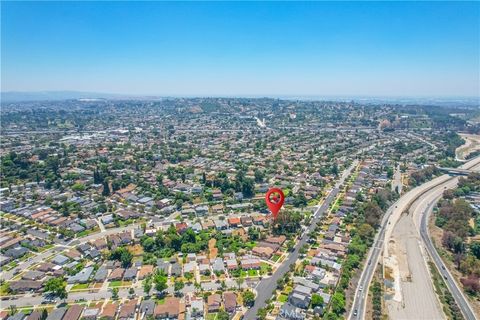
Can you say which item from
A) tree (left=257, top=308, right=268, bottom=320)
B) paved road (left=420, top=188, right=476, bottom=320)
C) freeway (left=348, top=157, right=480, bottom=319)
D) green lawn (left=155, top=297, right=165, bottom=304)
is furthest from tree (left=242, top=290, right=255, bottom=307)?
paved road (left=420, top=188, right=476, bottom=320)

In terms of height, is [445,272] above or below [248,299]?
below

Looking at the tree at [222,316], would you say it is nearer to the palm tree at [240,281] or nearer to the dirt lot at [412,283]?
the palm tree at [240,281]

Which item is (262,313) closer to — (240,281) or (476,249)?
(240,281)

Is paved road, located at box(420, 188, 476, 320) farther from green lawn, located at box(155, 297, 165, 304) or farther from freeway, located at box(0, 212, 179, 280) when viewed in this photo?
freeway, located at box(0, 212, 179, 280)

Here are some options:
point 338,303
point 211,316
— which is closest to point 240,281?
point 211,316

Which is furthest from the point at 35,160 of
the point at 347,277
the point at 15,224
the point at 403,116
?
the point at 403,116

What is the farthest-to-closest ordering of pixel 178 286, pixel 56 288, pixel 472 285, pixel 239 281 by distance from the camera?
1. pixel 239 281
2. pixel 472 285
3. pixel 178 286
4. pixel 56 288

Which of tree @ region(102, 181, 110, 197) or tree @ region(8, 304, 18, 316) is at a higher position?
tree @ region(102, 181, 110, 197)
